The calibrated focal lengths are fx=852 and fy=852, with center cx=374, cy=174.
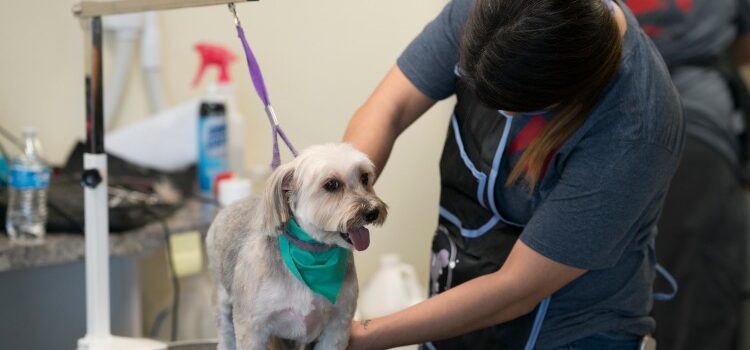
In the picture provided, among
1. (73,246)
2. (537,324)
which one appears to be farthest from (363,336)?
(73,246)

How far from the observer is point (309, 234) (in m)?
0.97

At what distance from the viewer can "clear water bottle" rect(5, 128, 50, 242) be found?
1.76 metres

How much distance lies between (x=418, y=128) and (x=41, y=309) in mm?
936

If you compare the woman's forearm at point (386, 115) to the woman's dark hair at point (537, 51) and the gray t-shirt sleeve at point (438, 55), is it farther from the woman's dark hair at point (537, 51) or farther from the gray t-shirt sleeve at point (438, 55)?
the woman's dark hair at point (537, 51)

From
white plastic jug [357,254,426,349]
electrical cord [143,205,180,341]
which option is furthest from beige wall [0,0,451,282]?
electrical cord [143,205,180,341]

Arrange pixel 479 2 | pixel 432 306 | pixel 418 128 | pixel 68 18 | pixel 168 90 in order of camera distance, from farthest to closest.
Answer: pixel 168 90, pixel 68 18, pixel 418 128, pixel 432 306, pixel 479 2

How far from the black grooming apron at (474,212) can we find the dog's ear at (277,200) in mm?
399

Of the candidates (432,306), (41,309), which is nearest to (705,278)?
(432,306)

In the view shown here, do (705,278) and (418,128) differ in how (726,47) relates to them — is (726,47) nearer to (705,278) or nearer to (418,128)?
(705,278)

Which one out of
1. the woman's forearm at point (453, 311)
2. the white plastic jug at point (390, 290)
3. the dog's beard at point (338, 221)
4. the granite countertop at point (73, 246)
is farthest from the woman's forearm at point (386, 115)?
the white plastic jug at point (390, 290)

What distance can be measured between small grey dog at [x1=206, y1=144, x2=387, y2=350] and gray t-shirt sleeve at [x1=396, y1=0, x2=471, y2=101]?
14.1 inches

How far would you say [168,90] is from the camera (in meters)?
2.31

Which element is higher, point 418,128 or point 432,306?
point 418,128

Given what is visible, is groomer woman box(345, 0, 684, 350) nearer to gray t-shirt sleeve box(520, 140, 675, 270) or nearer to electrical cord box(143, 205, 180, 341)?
gray t-shirt sleeve box(520, 140, 675, 270)
